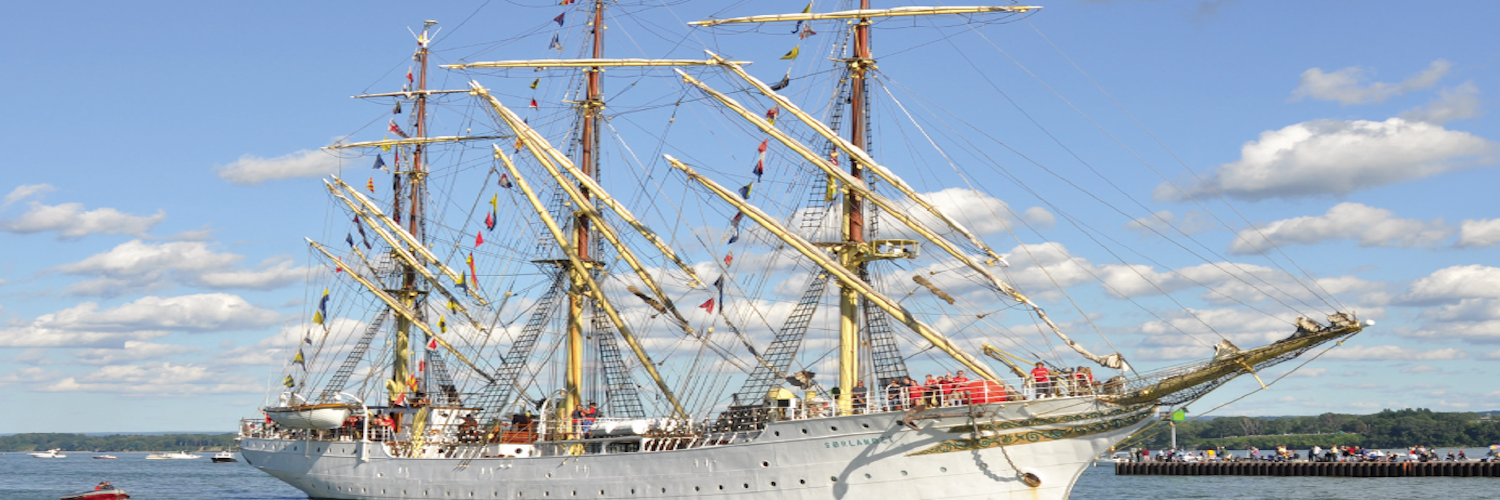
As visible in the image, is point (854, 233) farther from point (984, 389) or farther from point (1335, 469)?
point (1335, 469)

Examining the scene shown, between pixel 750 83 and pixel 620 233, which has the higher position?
pixel 750 83

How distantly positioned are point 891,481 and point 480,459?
53.6 ft

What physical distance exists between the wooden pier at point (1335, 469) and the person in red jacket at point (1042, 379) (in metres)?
53.6

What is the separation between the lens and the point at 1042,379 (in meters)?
35.0

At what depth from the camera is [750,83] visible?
4369cm

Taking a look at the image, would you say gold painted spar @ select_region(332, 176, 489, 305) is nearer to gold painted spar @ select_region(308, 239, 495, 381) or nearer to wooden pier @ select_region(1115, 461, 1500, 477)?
gold painted spar @ select_region(308, 239, 495, 381)

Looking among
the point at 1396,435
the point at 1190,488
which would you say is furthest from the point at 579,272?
the point at 1396,435

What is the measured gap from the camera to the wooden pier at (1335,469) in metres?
78.3

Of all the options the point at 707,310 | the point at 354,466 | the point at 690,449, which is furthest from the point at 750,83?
the point at 354,466

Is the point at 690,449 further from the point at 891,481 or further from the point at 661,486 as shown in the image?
the point at 891,481

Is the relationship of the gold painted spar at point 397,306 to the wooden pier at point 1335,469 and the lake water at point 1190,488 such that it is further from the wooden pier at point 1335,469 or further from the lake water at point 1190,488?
the wooden pier at point 1335,469

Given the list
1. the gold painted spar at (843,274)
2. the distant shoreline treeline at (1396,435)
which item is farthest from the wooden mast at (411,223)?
the distant shoreline treeline at (1396,435)

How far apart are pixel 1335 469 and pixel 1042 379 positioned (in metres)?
55.3

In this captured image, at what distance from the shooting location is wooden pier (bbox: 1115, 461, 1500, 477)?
78.3m
